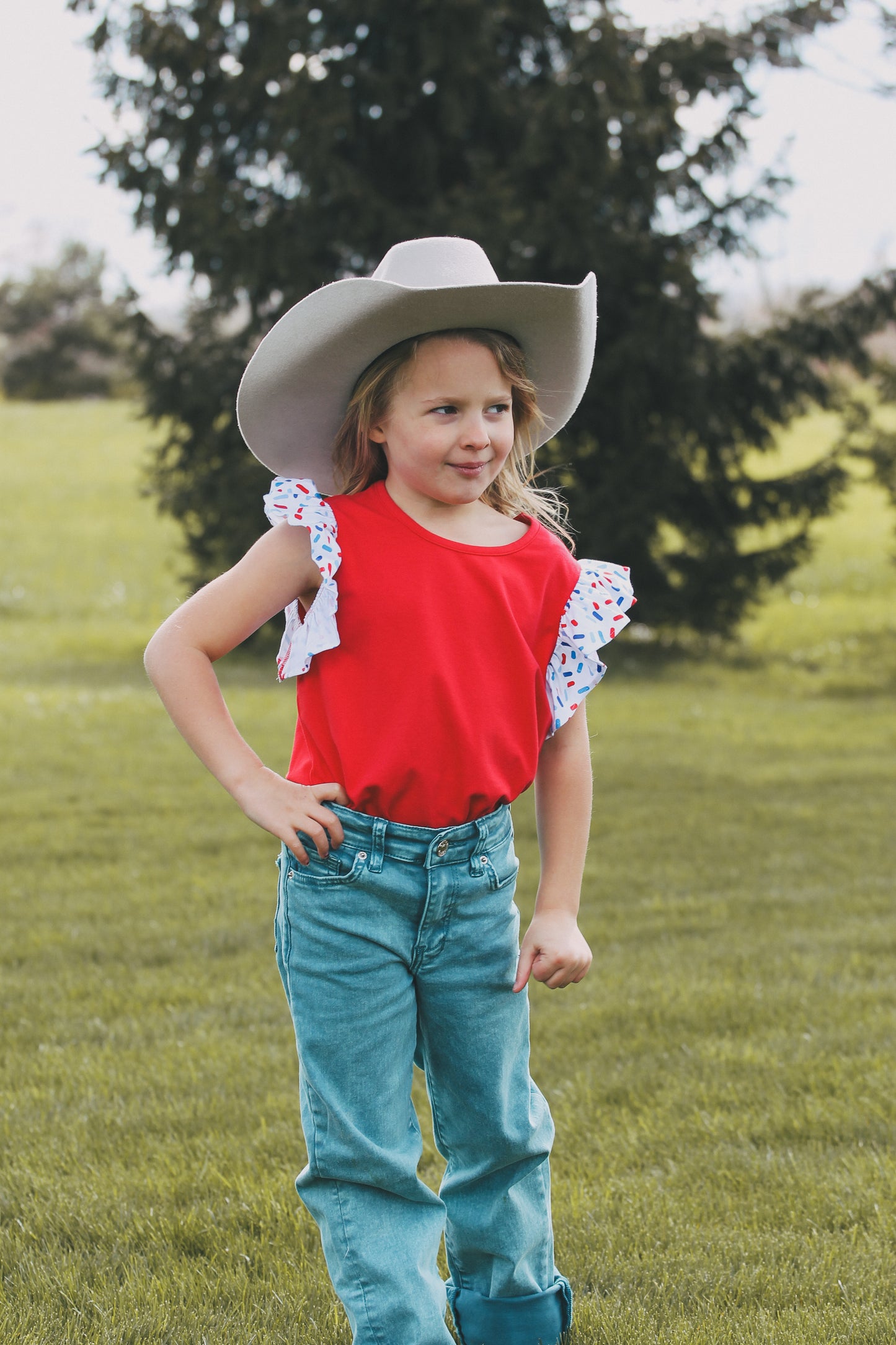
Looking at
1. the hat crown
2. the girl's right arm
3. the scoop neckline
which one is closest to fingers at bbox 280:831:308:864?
the girl's right arm

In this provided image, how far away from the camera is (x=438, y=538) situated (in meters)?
2.20

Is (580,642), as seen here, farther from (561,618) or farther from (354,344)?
(354,344)

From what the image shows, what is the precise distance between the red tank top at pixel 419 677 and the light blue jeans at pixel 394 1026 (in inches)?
2.5

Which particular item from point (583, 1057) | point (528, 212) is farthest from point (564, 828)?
point (528, 212)

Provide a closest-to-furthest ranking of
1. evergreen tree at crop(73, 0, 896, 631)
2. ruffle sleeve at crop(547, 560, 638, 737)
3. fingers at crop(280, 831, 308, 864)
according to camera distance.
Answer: fingers at crop(280, 831, 308, 864) → ruffle sleeve at crop(547, 560, 638, 737) → evergreen tree at crop(73, 0, 896, 631)

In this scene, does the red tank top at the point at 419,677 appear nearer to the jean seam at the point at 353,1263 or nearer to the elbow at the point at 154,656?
the elbow at the point at 154,656

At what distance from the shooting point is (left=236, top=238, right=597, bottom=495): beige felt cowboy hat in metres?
2.14

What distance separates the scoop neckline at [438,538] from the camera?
220 centimetres

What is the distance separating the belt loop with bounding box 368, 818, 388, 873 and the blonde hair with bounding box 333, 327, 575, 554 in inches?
22.5

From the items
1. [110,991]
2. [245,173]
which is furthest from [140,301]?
[110,991]

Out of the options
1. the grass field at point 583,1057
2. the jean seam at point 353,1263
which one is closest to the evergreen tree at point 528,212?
the grass field at point 583,1057

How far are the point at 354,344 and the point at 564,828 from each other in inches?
35.6

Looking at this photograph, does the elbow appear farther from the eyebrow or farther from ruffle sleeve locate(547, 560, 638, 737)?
ruffle sleeve locate(547, 560, 638, 737)

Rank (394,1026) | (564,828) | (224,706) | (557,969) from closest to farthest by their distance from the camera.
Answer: (224,706), (394,1026), (557,969), (564,828)
